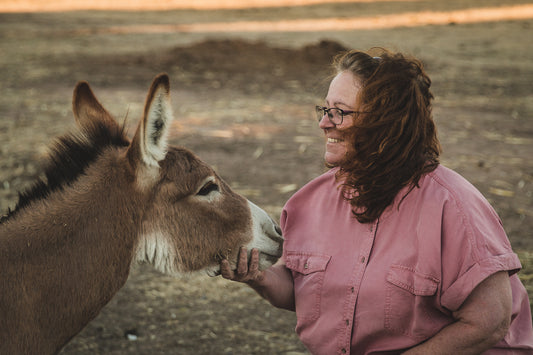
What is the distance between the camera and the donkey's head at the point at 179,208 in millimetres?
2625

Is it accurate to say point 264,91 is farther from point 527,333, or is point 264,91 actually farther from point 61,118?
point 527,333

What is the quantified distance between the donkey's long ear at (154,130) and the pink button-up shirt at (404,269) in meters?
0.88

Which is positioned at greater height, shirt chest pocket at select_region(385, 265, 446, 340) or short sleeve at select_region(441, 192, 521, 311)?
short sleeve at select_region(441, 192, 521, 311)

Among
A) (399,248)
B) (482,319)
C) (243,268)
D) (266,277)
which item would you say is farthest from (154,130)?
(482,319)

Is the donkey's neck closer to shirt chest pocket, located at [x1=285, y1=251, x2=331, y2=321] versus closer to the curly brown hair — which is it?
shirt chest pocket, located at [x1=285, y1=251, x2=331, y2=321]

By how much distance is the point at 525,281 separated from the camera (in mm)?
4816

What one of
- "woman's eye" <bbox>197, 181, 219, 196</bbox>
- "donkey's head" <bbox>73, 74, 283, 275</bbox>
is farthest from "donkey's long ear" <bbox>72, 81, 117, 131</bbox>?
"woman's eye" <bbox>197, 181, 219, 196</bbox>

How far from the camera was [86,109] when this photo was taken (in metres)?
2.99

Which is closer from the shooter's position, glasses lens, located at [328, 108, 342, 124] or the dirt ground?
glasses lens, located at [328, 108, 342, 124]

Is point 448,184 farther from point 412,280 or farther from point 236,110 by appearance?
point 236,110

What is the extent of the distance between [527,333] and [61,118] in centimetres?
787

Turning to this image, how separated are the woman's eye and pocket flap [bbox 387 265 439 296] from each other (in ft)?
2.79

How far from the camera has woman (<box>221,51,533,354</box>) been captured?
2.51 m

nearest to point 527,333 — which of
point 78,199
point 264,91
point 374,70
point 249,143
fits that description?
point 374,70
